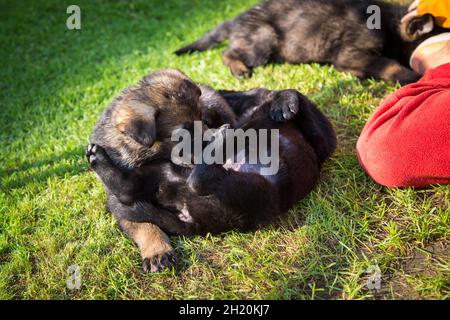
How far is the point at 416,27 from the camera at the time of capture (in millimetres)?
4457

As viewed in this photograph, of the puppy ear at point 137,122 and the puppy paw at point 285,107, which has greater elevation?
the puppy paw at point 285,107

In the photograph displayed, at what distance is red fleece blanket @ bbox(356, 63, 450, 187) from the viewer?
2891 mm

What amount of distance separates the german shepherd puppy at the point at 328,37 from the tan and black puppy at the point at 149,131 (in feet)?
4.92

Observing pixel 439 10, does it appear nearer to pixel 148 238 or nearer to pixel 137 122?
pixel 137 122

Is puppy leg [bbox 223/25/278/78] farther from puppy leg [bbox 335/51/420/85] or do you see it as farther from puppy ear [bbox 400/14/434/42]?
puppy ear [bbox 400/14/434/42]

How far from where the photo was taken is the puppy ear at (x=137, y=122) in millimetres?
3215

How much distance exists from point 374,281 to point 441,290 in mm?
328

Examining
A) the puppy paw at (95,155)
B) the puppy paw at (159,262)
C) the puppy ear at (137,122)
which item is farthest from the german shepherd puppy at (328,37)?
the puppy paw at (159,262)

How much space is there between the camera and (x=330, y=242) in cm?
294

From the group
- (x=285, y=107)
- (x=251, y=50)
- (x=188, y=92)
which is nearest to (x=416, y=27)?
(x=251, y=50)

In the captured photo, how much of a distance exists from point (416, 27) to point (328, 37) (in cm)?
89

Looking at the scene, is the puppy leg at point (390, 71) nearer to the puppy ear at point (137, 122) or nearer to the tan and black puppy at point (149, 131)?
the tan and black puppy at point (149, 131)

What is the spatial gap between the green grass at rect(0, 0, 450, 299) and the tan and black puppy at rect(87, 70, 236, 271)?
0.52 feet

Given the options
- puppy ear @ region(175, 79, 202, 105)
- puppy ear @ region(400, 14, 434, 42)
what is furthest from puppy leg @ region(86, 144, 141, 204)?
puppy ear @ region(400, 14, 434, 42)
